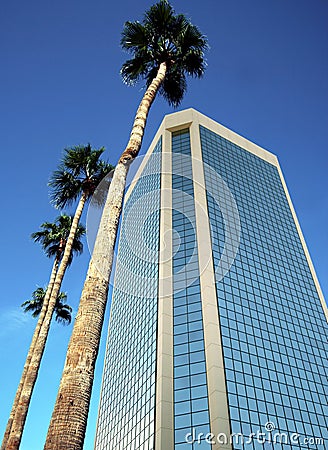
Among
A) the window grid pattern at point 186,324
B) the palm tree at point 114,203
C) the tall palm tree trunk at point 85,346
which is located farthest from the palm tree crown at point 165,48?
the window grid pattern at point 186,324

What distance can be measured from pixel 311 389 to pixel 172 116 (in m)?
44.3

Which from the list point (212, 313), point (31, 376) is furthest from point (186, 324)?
point (31, 376)

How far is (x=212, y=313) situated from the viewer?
Answer: 38.6 meters

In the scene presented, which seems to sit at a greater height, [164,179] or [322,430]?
[164,179]

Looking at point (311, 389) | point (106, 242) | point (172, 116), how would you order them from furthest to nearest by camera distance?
1. point (172, 116)
2. point (311, 389)
3. point (106, 242)

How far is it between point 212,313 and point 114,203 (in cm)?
3129

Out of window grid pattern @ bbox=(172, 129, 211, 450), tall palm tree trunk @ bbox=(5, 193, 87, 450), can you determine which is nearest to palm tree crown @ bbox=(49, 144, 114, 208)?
tall palm tree trunk @ bbox=(5, 193, 87, 450)

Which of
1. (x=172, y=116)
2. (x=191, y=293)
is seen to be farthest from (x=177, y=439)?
(x=172, y=116)

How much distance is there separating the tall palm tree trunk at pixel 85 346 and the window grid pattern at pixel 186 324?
27803 millimetres

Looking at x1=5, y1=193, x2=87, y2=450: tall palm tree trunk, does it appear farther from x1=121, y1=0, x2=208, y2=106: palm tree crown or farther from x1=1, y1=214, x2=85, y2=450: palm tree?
x1=121, y1=0, x2=208, y2=106: palm tree crown

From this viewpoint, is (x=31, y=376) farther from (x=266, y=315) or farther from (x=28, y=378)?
(x=266, y=315)

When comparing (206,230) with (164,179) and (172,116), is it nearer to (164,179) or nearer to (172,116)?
(164,179)

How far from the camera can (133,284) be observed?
55.2 m

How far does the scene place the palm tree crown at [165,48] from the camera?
16.4 m
